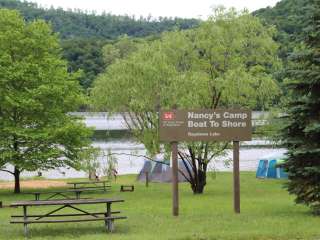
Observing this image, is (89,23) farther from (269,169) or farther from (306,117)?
(306,117)

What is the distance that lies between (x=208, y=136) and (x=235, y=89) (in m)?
8.58

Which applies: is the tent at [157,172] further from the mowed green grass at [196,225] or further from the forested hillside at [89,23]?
the forested hillside at [89,23]

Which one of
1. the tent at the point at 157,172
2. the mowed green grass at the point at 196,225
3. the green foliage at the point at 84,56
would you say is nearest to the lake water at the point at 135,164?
the tent at the point at 157,172

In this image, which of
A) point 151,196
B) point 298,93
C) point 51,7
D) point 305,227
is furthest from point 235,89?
point 51,7

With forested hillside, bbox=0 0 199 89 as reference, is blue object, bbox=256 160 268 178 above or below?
below

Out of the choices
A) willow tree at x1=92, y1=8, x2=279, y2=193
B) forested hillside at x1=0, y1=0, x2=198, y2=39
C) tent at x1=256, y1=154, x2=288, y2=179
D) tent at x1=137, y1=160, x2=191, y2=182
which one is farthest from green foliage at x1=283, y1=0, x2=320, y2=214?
forested hillside at x1=0, y1=0, x2=198, y2=39

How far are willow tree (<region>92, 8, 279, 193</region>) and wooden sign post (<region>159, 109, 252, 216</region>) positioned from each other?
753 cm

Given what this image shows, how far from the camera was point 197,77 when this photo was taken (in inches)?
915

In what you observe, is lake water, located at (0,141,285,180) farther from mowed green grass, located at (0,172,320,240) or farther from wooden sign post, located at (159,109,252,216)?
wooden sign post, located at (159,109,252,216)

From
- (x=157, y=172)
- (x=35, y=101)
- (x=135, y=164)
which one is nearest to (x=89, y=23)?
(x=135, y=164)

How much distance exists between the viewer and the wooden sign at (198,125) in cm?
1494

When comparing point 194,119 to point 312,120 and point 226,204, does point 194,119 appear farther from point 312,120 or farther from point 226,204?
point 226,204

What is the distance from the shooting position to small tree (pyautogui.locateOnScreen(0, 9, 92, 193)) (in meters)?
26.3

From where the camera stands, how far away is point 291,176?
48.9 feet
